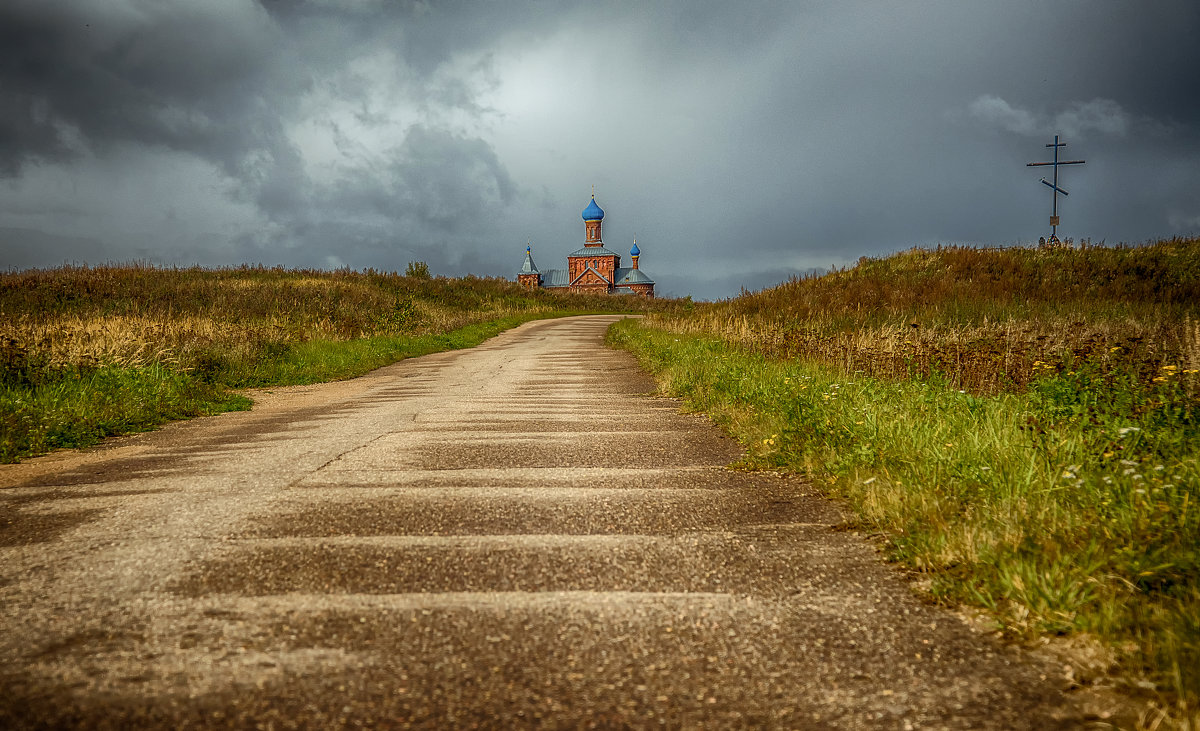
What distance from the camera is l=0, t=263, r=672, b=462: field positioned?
28.9 ft

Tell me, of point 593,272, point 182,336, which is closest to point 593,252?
point 593,272

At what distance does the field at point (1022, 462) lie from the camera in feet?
9.53

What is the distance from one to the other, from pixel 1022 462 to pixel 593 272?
119 meters

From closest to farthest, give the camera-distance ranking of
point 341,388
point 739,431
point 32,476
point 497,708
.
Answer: point 497,708 → point 32,476 → point 739,431 → point 341,388

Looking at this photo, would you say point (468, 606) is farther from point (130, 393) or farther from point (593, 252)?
point (593, 252)

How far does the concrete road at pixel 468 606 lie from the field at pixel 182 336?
9.38 feet

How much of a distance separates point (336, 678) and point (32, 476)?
5389 mm

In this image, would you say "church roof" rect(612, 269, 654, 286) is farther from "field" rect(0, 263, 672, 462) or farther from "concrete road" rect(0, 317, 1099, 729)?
"concrete road" rect(0, 317, 1099, 729)

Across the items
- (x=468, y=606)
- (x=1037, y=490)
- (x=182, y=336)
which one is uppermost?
(x=182, y=336)

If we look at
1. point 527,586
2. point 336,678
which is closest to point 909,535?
point 527,586

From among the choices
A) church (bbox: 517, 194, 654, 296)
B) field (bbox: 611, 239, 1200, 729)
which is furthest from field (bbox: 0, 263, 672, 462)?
church (bbox: 517, 194, 654, 296)

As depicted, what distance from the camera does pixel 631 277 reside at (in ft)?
401

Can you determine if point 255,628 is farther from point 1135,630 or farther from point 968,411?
point 968,411

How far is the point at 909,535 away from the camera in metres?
4.01
